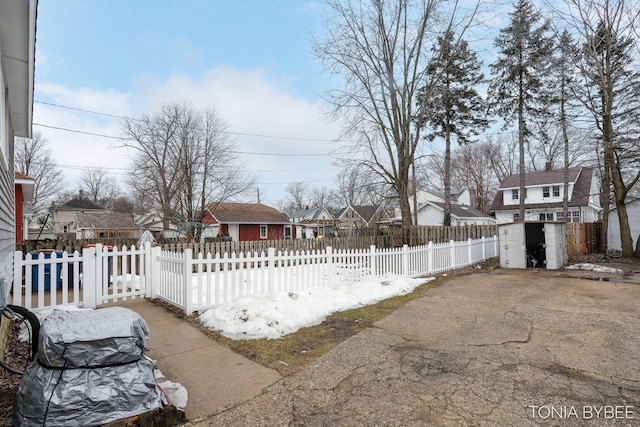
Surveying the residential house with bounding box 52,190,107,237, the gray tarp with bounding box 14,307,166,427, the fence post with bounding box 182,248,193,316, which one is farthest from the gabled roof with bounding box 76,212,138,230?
the gray tarp with bounding box 14,307,166,427

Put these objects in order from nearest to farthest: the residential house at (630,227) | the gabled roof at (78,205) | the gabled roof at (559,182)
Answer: the residential house at (630,227) → the gabled roof at (559,182) → the gabled roof at (78,205)

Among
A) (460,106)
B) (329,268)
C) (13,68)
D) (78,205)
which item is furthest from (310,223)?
(13,68)

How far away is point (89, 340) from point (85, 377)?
0.24 meters

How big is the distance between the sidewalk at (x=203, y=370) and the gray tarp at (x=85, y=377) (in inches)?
20.0

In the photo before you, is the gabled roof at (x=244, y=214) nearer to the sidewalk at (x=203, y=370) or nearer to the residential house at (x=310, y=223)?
the residential house at (x=310, y=223)

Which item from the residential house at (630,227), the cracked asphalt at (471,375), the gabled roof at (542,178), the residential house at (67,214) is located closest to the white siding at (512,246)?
the cracked asphalt at (471,375)

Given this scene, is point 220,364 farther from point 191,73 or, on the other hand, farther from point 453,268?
point 191,73

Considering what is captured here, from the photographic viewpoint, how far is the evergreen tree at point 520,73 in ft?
64.2

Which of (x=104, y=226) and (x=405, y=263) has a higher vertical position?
(x=104, y=226)

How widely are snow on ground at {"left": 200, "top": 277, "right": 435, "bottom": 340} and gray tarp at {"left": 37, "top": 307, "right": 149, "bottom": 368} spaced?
2.19 meters

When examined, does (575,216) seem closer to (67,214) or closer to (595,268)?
(595,268)

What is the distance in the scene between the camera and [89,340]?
7.51ft

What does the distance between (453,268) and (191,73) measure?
1547 centimetres

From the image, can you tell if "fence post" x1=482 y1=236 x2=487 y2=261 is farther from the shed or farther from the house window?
the house window
